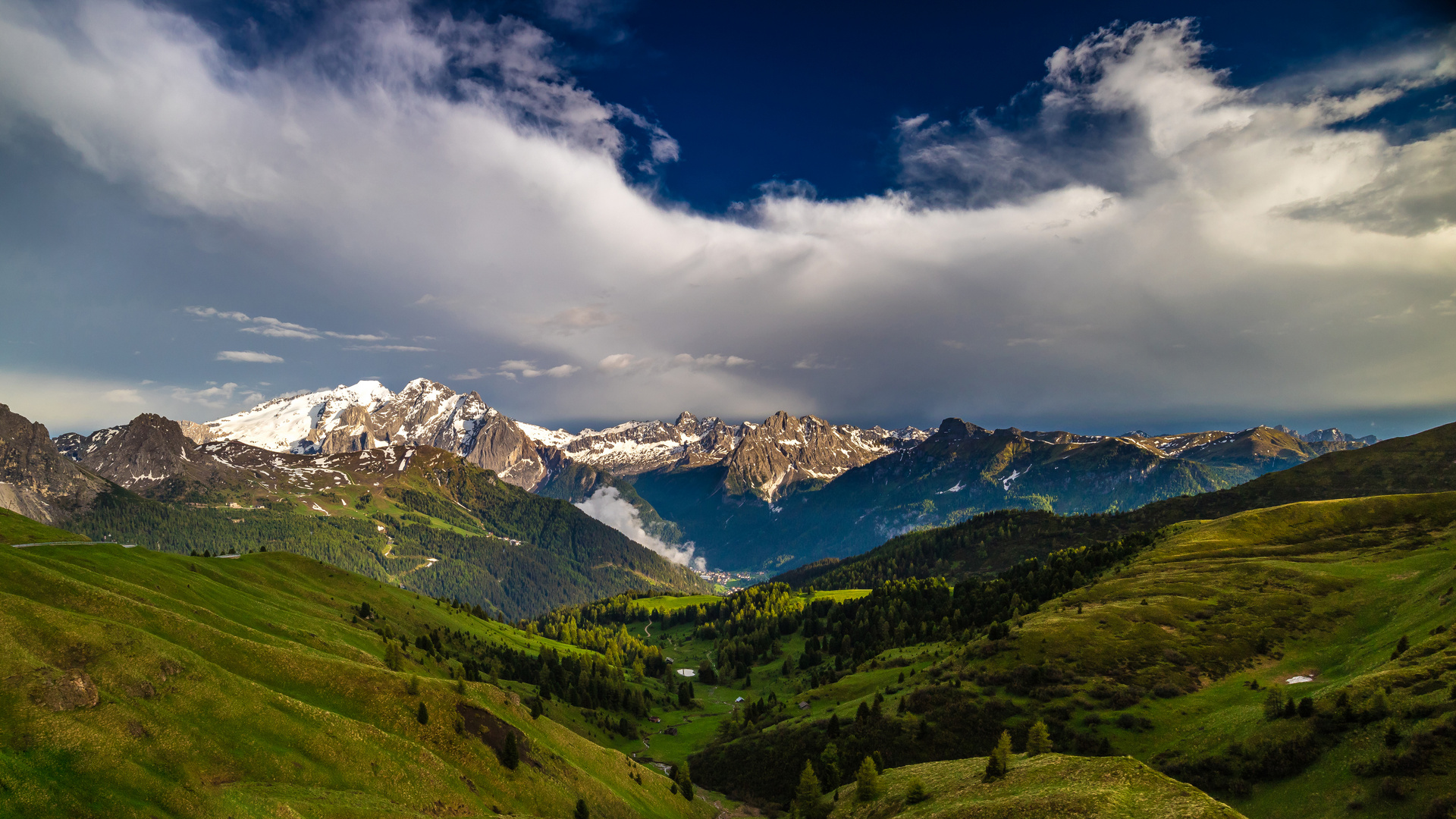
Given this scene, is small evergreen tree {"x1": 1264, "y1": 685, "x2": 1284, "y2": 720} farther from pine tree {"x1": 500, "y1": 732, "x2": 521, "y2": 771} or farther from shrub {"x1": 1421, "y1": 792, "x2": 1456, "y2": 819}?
pine tree {"x1": 500, "y1": 732, "x2": 521, "y2": 771}

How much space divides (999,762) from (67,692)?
3030 inches

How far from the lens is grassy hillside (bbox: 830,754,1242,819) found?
124 ft

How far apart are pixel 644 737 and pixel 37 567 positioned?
475 feet

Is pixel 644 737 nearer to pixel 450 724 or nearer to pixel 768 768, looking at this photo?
pixel 768 768

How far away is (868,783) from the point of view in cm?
7138

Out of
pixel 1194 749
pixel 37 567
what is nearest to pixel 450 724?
pixel 37 567

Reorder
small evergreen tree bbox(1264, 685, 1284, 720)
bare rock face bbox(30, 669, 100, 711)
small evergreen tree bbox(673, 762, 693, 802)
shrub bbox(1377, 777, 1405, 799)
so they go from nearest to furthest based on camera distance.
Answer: shrub bbox(1377, 777, 1405, 799)
bare rock face bbox(30, 669, 100, 711)
small evergreen tree bbox(1264, 685, 1284, 720)
small evergreen tree bbox(673, 762, 693, 802)

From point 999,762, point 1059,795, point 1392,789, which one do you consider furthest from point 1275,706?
point 1059,795

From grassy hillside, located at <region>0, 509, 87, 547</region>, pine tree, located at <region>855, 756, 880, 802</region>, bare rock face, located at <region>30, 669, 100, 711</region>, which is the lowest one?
pine tree, located at <region>855, 756, 880, 802</region>

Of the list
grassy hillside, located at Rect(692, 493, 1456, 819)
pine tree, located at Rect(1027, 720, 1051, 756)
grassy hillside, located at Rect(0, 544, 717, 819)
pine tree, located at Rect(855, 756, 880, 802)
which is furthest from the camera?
pine tree, located at Rect(855, 756, 880, 802)

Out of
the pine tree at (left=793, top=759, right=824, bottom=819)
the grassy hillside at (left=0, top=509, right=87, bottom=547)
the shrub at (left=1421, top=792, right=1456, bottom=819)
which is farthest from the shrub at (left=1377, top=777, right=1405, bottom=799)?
the grassy hillside at (left=0, top=509, right=87, bottom=547)

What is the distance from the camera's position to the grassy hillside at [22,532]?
107375 mm

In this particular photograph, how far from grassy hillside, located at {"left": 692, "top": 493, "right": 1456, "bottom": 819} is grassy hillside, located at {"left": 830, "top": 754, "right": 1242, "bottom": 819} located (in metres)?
17.4

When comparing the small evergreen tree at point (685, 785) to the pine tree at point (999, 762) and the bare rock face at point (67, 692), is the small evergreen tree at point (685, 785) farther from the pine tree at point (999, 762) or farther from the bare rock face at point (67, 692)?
the bare rock face at point (67, 692)
